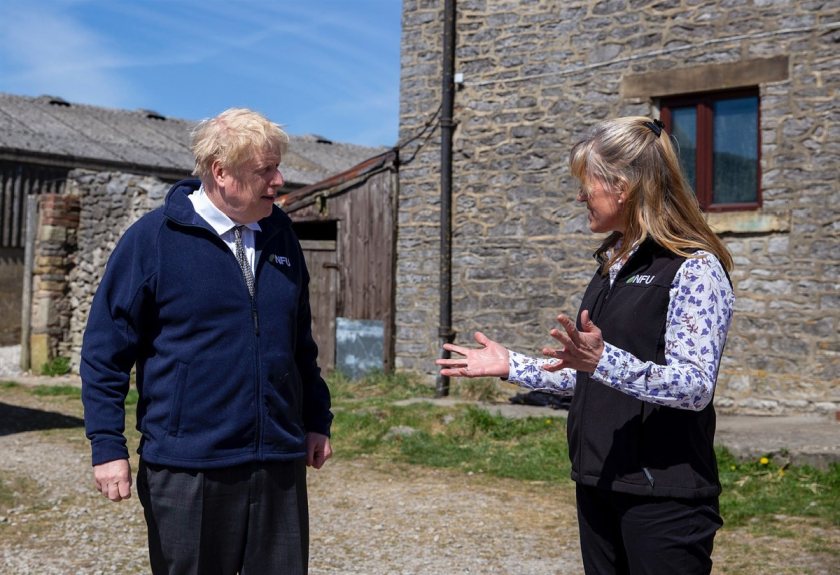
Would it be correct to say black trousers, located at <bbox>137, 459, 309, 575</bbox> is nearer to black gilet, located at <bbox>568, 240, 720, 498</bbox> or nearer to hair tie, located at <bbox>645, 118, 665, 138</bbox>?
black gilet, located at <bbox>568, 240, 720, 498</bbox>

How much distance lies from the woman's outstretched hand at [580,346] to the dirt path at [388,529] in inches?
109

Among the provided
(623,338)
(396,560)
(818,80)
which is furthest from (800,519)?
(818,80)

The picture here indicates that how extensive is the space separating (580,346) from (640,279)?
0.29m

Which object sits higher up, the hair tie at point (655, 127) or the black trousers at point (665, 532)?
the hair tie at point (655, 127)

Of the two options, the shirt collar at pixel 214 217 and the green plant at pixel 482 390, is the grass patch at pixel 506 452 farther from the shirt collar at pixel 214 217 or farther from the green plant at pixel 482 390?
the shirt collar at pixel 214 217

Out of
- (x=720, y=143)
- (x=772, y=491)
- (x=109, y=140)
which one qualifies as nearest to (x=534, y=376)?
(x=772, y=491)

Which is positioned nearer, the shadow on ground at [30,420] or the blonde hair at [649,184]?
the blonde hair at [649,184]

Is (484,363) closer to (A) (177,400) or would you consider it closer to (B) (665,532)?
(B) (665,532)

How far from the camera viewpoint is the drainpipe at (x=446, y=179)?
36.0 feet

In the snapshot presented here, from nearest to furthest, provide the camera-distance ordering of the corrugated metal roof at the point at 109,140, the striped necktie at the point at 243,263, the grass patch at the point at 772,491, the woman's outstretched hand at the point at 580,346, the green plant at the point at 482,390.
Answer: the woman's outstretched hand at the point at 580,346, the striped necktie at the point at 243,263, the grass patch at the point at 772,491, the green plant at the point at 482,390, the corrugated metal roof at the point at 109,140

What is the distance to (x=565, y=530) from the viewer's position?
5664 millimetres

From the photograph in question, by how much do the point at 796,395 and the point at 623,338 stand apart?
279 inches

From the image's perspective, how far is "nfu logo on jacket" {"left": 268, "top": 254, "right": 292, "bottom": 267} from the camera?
2.96 metres

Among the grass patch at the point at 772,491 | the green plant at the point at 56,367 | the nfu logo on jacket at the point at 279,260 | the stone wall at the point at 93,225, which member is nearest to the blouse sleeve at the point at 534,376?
the nfu logo on jacket at the point at 279,260
